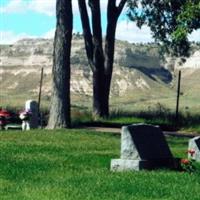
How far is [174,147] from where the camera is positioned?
1970 cm

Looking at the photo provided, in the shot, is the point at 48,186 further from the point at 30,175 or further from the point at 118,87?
the point at 118,87

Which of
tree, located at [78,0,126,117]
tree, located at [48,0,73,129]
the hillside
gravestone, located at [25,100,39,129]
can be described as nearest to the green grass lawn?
tree, located at [48,0,73,129]

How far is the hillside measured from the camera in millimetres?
136625

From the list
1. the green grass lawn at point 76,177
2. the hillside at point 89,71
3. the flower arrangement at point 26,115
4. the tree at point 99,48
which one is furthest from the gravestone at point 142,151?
the hillside at point 89,71

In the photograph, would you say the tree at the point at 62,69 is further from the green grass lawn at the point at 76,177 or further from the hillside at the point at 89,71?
the hillside at the point at 89,71

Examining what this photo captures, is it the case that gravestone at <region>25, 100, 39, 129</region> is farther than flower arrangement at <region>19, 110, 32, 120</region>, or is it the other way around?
gravestone at <region>25, 100, 39, 129</region>

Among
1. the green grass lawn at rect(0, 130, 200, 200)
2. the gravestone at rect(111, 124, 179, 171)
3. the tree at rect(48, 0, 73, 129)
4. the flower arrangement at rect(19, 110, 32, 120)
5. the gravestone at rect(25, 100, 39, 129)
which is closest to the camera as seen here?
the green grass lawn at rect(0, 130, 200, 200)

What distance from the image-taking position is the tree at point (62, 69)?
2434cm

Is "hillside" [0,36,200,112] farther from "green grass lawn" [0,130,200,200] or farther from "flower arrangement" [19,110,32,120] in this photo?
"green grass lawn" [0,130,200,200]

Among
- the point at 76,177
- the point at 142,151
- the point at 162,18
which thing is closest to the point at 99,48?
the point at 162,18

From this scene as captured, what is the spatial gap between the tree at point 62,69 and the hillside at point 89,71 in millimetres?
99664

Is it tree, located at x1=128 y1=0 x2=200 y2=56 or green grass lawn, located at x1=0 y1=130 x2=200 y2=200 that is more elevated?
tree, located at x1=128 y1=0 x2=200 y2=56

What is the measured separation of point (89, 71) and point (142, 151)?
5223 inches

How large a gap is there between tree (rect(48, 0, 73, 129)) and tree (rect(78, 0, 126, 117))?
6618mm
